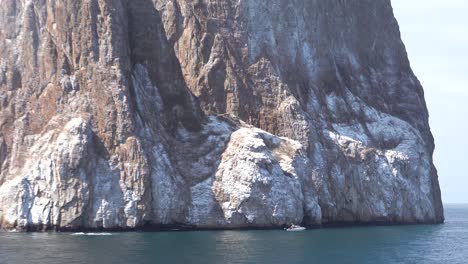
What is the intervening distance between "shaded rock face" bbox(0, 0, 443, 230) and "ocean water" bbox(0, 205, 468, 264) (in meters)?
4.91

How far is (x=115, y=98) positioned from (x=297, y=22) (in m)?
38.6

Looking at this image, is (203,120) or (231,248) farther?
(203,120)

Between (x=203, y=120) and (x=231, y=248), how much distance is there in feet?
111

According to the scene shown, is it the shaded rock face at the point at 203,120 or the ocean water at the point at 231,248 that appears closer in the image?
the ocean water at the point at 231,248

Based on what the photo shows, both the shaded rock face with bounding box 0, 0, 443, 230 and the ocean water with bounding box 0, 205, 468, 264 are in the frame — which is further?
the shaded rock face with bounding box 0, 0, 443, 230

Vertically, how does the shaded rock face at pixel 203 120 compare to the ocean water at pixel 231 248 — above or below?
above

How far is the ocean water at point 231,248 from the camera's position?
6819cm

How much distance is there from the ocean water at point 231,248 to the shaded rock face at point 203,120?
491 centimetres

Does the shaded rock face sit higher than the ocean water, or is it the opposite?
the shaded rock face

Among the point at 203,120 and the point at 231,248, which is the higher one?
the point at 203,120

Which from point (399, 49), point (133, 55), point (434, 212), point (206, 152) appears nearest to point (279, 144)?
point (206, 152)

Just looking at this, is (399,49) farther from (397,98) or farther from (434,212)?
(434,212)

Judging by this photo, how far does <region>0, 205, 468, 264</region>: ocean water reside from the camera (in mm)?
68188

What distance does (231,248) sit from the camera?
7669 cm
